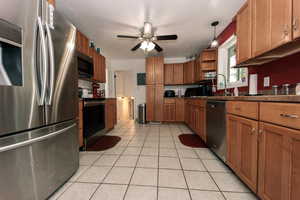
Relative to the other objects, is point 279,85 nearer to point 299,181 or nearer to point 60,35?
point 299,181

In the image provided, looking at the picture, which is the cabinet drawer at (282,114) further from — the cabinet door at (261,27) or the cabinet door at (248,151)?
the cabinet door at (261,27)

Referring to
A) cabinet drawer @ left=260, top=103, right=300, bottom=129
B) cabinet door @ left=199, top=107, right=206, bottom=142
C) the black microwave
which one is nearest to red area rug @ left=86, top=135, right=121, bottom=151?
the black microwave

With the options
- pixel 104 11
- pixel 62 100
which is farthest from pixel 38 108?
pixel 104 11

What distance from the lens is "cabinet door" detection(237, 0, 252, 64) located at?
163 centimetres

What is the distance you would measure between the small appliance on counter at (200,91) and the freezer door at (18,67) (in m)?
3.91

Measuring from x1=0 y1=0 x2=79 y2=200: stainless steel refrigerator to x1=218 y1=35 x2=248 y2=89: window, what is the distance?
2.56m

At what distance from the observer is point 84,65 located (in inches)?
109

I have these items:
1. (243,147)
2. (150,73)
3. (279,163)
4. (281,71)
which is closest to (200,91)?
(150,73)

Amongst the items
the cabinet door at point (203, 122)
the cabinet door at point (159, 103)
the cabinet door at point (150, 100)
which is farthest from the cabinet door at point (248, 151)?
the cabinet door at point (150, 100)

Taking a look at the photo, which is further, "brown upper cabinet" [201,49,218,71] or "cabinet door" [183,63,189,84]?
"cabinet door" [183,63,189,84]

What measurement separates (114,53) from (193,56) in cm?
285

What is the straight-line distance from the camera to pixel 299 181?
30.8 inches

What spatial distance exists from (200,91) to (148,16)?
288cm

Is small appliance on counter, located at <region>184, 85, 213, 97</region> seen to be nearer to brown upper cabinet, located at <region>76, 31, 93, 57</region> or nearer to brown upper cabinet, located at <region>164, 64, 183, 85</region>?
brown upper cabinet, located at <region>164, 64, 183, 85</region>
